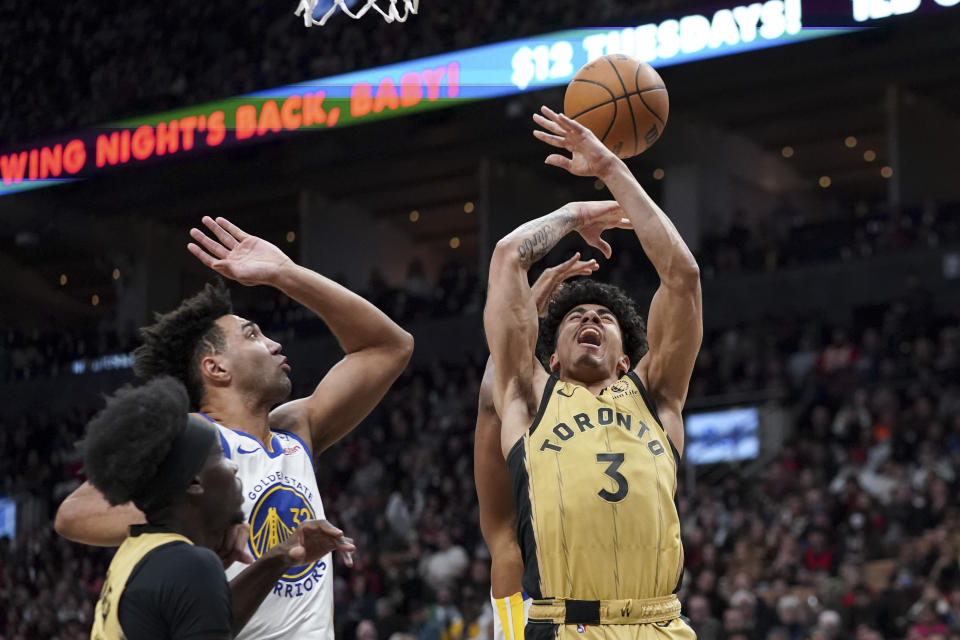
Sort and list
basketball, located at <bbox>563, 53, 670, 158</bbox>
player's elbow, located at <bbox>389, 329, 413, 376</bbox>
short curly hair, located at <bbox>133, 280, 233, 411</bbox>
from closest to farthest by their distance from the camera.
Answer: short curly hair, located at <bbox>133, 280, 233, 411</bbox>
player's elbow, located at <bbox>389, 329, 413, 376</bbox>
basketball, located at <bbox>563, 53, 670, 158</bbox>

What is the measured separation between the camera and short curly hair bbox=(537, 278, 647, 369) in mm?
4688

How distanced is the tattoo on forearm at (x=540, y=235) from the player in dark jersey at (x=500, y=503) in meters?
0.20

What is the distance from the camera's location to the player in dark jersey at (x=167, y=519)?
2.82 meters

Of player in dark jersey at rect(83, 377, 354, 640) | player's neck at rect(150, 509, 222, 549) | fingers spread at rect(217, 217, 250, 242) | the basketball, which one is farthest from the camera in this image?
the basketball

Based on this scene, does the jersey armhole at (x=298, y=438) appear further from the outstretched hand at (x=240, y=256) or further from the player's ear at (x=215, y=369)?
the outstretched hand at (x=240, y=256)

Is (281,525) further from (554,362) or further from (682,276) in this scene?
(682,276)

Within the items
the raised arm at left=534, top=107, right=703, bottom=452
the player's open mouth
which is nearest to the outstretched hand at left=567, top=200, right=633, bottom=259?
the raised arm at left=534, top=107, right=703, bottom=452

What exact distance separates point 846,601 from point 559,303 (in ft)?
24.8

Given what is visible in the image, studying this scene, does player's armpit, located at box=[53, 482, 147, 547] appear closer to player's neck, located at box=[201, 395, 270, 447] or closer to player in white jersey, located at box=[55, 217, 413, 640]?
player in white jersey, located at box=[55, 217, 413, 640]

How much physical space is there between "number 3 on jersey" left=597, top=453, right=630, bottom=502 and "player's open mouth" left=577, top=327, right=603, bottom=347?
0.48 meters

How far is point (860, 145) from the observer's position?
2294cm

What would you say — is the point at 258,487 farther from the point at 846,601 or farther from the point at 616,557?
the point at 846,601

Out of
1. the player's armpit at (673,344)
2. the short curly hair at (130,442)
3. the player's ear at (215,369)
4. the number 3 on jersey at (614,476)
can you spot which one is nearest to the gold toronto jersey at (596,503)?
the number 3 on jersey at (614,476)

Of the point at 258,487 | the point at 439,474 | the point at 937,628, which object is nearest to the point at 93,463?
the point at 258,487
